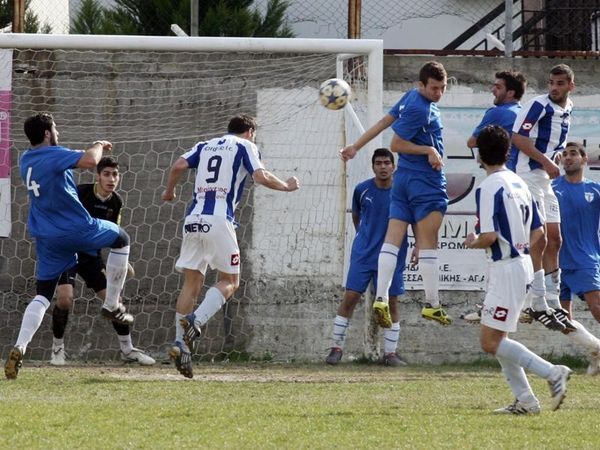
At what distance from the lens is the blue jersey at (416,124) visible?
10602 mm

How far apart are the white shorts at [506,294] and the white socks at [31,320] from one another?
160 inches

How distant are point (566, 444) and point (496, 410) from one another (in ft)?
4.48

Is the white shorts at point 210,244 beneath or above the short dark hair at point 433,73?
beneath

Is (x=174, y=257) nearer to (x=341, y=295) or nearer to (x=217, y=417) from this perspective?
(x=341, y=295)

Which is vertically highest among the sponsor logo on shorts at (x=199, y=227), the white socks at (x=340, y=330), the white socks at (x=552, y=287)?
the sponsor logo on shorts at (x=199, y=227)

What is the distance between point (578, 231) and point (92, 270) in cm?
466

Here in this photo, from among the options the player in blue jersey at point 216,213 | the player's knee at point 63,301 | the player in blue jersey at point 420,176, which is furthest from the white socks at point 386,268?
the player's knee at point 63,301

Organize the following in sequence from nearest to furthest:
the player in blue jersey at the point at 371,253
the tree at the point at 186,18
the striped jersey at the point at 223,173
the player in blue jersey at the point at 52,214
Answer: the player in blue jersey at the point at 52,214
the striped jersey at the point at 223,173
the player in blue jersey at the point at 371,253
the tree at the point at 186,18

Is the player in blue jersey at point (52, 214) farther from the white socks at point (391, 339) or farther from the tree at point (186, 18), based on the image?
the tree at point (186, 18)

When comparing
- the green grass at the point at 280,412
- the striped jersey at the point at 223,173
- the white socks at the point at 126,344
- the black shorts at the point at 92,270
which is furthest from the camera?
the white socks at the point at 126,344

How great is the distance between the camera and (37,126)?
10.4 metres

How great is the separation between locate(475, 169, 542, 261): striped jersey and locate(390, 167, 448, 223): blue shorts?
2387 millimetres

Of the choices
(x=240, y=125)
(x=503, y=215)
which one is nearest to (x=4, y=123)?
(x=240, y=125)

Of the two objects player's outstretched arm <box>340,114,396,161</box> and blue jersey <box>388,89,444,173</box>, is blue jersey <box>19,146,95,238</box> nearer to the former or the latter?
player's outstretched arm <box>340,114,396,161</box>
